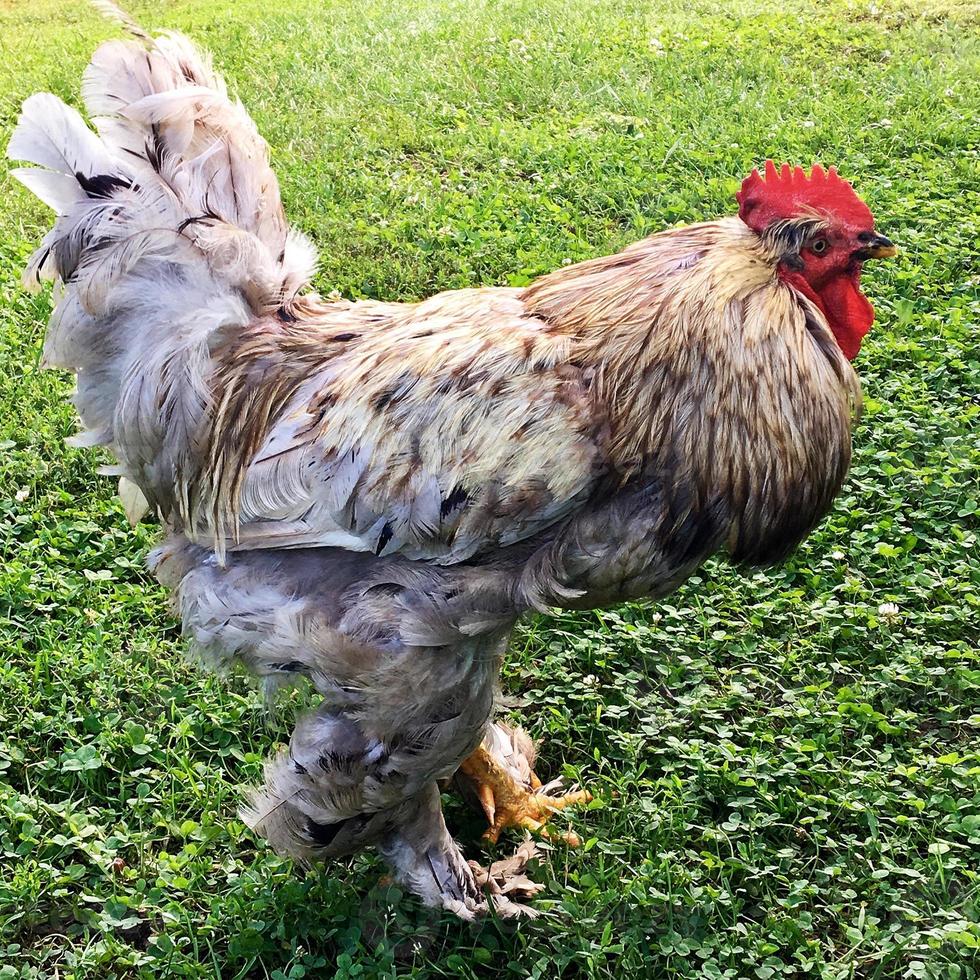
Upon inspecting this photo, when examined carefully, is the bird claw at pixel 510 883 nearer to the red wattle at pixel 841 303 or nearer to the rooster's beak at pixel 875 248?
the red wattle at pixel 841 303

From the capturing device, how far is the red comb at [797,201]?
2.63m

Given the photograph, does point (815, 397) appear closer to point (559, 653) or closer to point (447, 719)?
point (447, 719)

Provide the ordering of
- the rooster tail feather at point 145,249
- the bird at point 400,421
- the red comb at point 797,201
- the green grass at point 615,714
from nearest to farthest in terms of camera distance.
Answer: the bird at point 400,421 → the red comb at point 797,201 → the rooster tail feather at point 145,249 → the green grass at point 615,714

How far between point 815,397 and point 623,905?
1727 millimetres

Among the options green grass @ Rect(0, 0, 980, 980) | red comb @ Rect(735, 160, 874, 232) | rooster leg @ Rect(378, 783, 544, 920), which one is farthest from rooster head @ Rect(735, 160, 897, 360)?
rooster leg @ Rect(378, 783, 544, 920)

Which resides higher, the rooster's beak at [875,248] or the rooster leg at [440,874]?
the rooster's beak at [875,248]

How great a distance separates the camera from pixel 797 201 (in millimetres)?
2633

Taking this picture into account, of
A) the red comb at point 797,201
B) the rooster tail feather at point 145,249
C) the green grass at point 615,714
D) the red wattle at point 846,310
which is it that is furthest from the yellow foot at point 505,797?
the red comb at point 797,201

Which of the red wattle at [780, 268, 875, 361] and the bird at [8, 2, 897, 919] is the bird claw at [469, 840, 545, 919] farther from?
the red wattle at [780, 268, 875, 361]

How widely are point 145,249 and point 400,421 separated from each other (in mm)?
934

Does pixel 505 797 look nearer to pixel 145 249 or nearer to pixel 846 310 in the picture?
pixel 846 310

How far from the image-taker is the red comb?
103 inches

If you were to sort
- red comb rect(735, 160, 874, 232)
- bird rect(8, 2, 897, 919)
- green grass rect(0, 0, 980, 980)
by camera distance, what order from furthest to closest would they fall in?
1. green grass rect(0, 0, 980, 980)
2. red comb rect(735, 160, 874, 232)
3. bird rect(8, 2, 897, 919)

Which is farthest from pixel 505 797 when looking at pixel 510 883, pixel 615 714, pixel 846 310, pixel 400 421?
pixel 846 310
